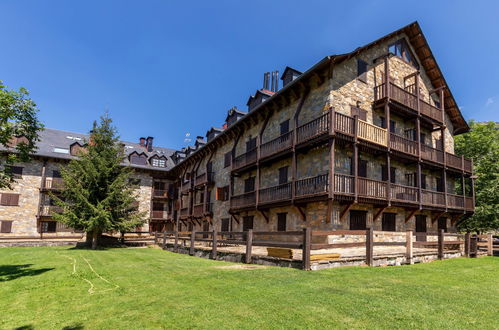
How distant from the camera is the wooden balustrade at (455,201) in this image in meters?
21.4

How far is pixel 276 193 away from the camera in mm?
19219

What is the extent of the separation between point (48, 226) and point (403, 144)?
33546mm

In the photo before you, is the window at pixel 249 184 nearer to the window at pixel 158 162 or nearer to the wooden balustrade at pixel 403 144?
the wooden balustrade at pixel 403 144

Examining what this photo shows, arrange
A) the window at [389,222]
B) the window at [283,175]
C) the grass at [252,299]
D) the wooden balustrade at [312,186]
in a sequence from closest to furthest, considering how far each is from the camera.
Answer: the grass at [252,299], the wooden balustrade at [312,186], the window at [389,222], the window at [283,175]

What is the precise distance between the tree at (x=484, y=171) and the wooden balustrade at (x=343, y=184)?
49.4 ft

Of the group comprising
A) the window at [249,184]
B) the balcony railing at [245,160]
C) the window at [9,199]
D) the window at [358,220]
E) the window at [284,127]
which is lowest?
the window at [358,220]

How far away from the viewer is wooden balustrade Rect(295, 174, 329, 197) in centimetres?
1556

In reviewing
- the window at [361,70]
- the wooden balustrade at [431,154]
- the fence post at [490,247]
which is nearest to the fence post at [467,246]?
the fence post at [490,247]

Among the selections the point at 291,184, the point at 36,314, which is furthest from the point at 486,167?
the point at 36,314

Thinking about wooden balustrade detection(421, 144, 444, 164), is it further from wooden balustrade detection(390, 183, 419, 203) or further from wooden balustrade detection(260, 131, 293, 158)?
wooden balustrade detection(260, 131, 293, 158)

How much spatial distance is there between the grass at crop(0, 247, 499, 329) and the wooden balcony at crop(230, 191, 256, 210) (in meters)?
11.4

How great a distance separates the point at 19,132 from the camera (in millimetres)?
10047

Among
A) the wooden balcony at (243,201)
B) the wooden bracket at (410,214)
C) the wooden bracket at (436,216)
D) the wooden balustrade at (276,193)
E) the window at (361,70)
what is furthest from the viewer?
the wooden balcony at (243,201)

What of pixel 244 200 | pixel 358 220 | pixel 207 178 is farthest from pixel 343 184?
pixel 207 178
